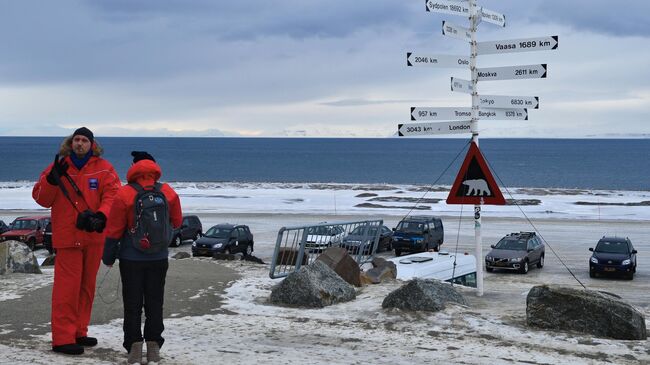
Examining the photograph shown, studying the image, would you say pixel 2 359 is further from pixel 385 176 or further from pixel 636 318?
pixel 385 176

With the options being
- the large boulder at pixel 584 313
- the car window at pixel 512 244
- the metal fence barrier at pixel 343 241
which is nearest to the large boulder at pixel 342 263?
the metal fence barrier at pixel 343 241

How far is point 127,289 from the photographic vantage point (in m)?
5.86

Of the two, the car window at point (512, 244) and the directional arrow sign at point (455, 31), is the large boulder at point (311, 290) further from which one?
the car window at point (512, 244)

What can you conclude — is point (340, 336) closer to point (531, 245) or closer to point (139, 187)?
point (139, 187)

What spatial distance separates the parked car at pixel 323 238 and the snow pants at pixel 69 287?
21.6 feet

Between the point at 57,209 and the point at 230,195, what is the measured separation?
2534 inches

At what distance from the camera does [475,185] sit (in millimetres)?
10422

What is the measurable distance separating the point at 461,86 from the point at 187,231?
23.8 m

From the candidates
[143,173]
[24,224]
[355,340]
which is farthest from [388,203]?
[143,173]

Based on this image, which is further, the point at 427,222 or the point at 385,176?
the point at 385,176

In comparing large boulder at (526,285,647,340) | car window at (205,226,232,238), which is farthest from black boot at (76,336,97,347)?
car window at (205,226,232,238)

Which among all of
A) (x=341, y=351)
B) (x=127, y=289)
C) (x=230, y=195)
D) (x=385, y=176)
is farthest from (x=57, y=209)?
(x=385, y=176)

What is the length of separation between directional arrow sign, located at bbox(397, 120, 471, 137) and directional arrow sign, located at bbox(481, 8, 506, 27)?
1636 millimetres

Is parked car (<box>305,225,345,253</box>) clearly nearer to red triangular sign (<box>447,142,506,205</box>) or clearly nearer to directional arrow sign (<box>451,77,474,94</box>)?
red triangular sign (<box>447,142,506,205</box>)
